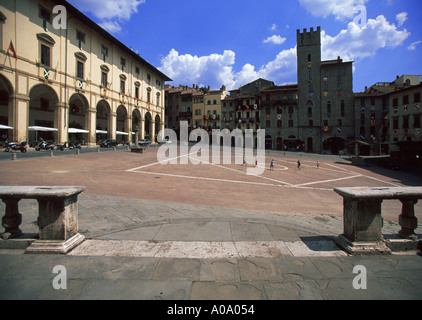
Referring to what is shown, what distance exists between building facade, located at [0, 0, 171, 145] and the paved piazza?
10.8m

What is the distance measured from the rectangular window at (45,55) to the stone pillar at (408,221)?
3467cm

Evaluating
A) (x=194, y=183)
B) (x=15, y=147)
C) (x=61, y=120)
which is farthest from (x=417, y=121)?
(x=15, y=147)

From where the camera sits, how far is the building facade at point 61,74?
23.3 meters

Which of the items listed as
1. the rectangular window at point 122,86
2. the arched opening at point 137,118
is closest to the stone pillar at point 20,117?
the rectangular window at point 122,86

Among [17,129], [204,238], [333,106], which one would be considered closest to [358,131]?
[333,106]

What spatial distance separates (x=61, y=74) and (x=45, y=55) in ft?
8.43

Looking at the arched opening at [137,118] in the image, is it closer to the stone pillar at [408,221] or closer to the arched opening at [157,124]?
the arched opening at [157,124]

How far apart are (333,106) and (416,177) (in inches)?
1160

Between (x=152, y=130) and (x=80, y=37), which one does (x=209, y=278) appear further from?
(x=152, y=130)

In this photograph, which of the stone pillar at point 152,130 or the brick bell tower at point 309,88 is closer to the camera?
the stone pillar at point 152,130

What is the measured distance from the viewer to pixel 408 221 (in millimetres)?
3955

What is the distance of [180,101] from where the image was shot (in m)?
68.1
